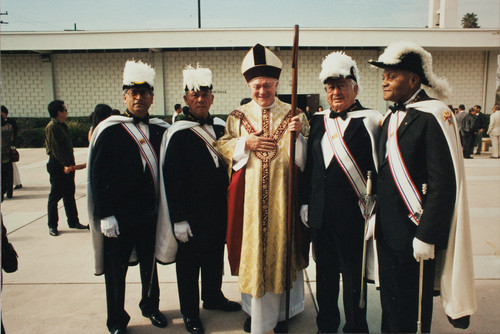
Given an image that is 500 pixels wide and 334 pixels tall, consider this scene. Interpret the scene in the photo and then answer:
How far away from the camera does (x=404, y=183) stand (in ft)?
7.06

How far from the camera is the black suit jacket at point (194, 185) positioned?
2.72 metres

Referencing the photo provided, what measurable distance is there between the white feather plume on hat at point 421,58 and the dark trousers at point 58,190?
4514mm

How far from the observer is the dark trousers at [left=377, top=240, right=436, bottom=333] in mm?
2182

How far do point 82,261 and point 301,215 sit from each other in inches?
109

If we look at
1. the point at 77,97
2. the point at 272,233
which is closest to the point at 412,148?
the point at 272,233

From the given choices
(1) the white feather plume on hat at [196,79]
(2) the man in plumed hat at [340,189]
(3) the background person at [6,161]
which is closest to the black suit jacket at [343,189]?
(2) the man in plumed hat at [340,189]

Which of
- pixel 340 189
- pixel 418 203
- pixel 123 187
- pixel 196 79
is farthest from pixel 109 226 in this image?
pixel 418 203

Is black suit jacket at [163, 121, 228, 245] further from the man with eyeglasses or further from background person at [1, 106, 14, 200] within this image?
background person at [1, 106, 14, 200]

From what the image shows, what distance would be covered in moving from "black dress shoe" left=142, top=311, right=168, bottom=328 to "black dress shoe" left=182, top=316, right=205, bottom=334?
19 cm

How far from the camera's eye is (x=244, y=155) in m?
2.69

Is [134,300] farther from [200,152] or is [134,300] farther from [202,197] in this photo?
[200,152]

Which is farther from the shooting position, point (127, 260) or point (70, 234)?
point (70, 234)

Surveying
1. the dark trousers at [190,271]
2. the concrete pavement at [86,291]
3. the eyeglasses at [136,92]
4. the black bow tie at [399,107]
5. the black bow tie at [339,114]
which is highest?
the eyeglasses at [136,92]

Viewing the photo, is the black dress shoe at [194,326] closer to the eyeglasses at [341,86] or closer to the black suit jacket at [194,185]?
the black suit jacket at [194,185]
